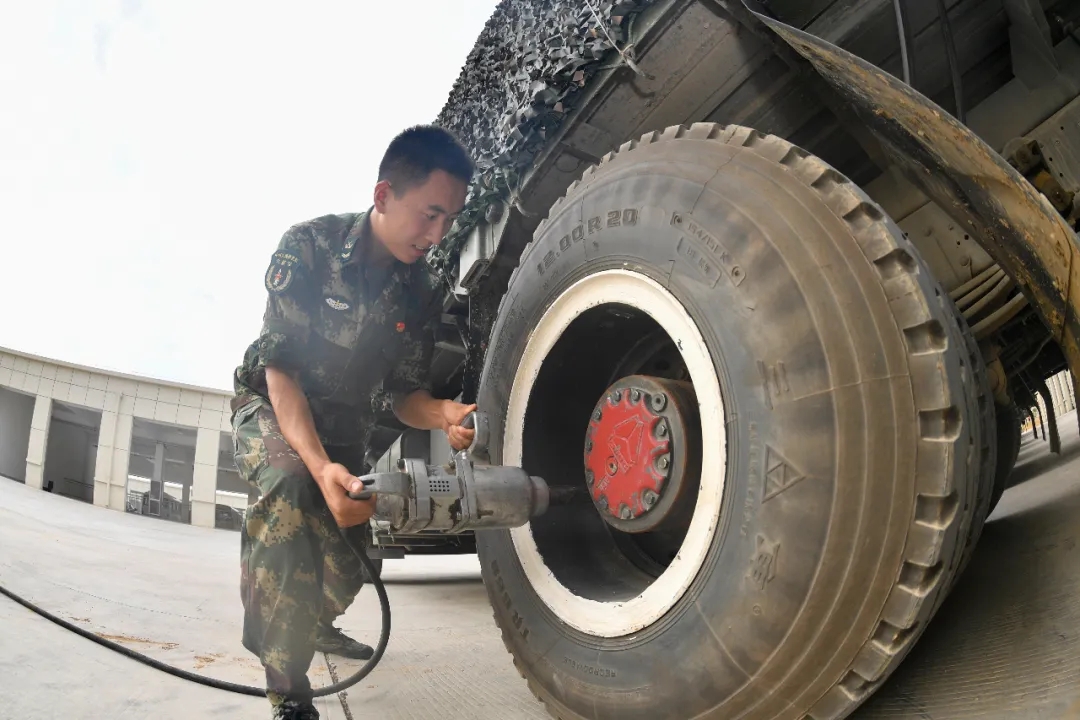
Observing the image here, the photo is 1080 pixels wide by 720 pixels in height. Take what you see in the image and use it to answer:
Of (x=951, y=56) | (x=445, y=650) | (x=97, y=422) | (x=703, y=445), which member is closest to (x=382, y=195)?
(x=703, y=445)

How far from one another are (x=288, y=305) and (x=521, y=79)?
83 centimetres

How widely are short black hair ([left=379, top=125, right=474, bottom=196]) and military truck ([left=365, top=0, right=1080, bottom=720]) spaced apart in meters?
0.12

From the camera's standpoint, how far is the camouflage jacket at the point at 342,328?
1.59 m

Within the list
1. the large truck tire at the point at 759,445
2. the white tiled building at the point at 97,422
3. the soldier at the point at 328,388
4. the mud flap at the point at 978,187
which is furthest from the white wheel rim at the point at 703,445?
the white tiled building at the point at 97,422

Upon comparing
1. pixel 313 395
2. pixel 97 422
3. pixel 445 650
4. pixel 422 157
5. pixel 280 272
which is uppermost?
pixel 97 422

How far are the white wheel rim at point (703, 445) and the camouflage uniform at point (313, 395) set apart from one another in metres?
0.52

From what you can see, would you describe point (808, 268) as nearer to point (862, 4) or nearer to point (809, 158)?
point (809, 158)

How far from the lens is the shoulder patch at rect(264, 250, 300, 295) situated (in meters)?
1.56

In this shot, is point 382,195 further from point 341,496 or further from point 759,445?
point 759,445

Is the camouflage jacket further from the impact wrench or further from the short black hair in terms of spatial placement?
the impact wrench

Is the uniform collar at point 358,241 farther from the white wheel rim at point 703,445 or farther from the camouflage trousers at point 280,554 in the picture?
the white wheel rim at point 703,445

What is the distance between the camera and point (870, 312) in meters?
0.80

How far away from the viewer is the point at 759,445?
86 cm

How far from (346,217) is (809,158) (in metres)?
1.33
